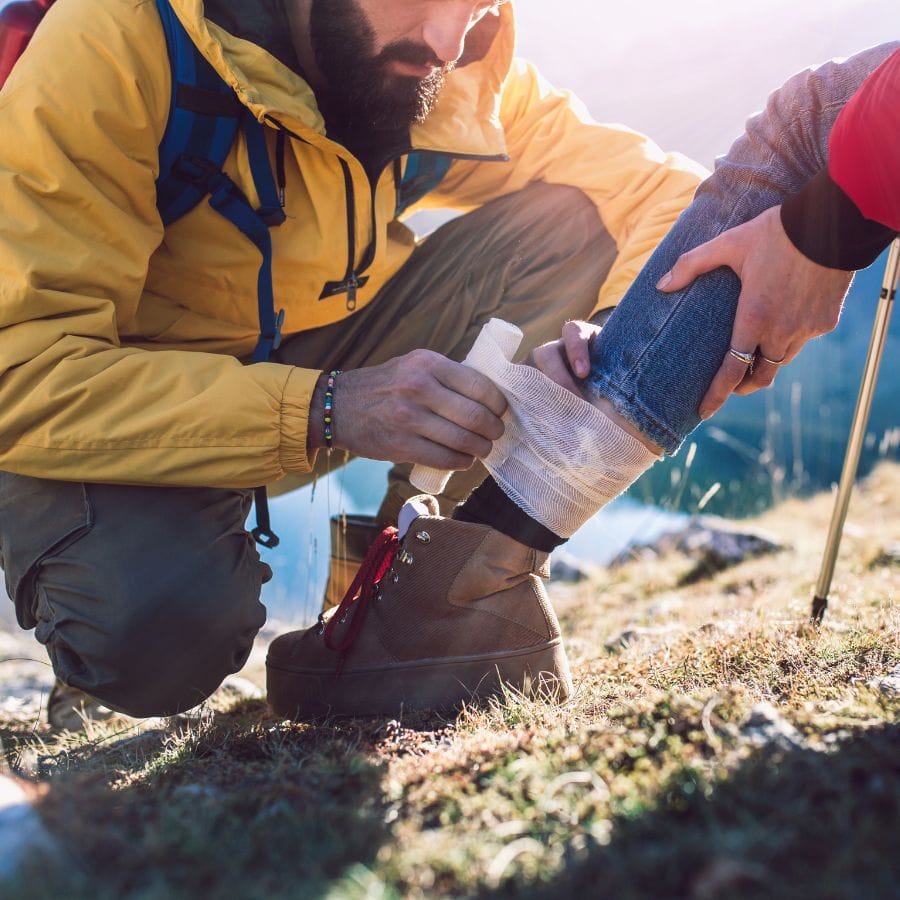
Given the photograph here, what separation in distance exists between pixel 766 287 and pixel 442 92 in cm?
176

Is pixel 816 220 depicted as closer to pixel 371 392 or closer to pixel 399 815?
pixel 371 392

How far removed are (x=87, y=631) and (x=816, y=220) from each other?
2.20 m

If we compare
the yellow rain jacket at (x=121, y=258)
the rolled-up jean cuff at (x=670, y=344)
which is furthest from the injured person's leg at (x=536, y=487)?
the yellow rain jacket at (x=121, y=258)

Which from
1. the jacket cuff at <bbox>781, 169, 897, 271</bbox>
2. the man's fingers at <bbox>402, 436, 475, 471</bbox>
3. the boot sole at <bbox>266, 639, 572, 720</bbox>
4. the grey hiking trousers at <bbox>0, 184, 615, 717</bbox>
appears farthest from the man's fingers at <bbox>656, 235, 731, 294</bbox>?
the grey hiking trousers at <bbox>0, 184, 615, 717</bbox>

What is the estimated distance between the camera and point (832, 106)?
2111 millimetres

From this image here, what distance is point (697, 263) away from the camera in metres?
2.02

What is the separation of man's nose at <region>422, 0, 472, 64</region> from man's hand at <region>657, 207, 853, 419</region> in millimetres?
1457

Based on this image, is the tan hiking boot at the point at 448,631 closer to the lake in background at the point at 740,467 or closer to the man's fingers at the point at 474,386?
the man's fingers at the point at 474,386

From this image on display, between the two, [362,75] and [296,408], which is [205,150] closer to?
[362,75]

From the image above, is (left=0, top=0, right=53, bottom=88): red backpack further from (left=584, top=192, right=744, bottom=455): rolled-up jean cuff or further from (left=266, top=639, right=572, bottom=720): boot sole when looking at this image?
(left=266, top=639, right=572, bottom=720): boot sole

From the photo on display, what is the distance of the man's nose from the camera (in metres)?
2.98

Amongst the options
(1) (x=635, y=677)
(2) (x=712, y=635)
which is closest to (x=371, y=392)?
(1) (x=635, y=677)

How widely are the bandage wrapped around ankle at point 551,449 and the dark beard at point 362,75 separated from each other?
1267 millimetres

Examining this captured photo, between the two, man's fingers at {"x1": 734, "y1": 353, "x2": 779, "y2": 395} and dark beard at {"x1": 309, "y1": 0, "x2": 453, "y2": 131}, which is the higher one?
dark beard at {"x1": 309, "y1": 0, "x2": 453, "y2": 131}
